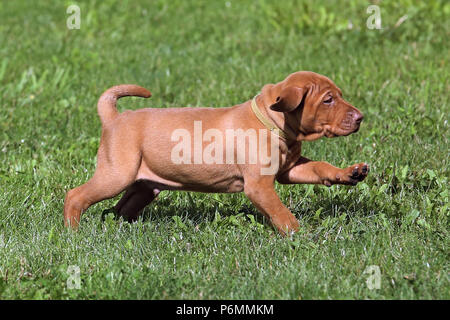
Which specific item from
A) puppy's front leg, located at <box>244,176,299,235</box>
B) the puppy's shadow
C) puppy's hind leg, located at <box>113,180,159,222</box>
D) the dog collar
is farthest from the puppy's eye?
puppy's hind leg, located at <box>113,180,159,222</box>

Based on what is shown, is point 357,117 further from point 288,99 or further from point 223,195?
point 223,195

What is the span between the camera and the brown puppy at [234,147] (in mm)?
4129

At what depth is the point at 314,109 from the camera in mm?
4133

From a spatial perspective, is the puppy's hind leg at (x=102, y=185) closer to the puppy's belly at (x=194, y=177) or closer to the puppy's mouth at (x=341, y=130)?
the puppy's belly at (x=194, y=177)

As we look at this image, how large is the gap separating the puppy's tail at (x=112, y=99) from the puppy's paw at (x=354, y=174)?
4.57 feet

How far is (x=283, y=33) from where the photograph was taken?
8797 mm

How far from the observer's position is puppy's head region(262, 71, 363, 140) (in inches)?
159

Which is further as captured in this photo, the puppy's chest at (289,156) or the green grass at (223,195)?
the puppy's chest at (289,156)

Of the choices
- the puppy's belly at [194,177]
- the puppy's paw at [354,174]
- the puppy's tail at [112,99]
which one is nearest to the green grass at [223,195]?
the puppy's belly at [194,177]

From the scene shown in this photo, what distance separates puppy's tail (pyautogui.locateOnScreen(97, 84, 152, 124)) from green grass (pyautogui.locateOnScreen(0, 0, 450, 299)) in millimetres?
692

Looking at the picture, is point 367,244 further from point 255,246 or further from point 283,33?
point 283,33

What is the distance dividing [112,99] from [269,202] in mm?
1297

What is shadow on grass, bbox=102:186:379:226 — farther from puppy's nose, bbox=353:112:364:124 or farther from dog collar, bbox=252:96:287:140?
puppy's nose, bbox=353:112:364:124

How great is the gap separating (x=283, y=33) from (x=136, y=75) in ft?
6.92
